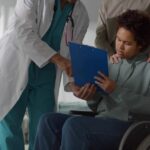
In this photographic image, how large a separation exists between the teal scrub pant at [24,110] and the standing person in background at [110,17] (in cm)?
38

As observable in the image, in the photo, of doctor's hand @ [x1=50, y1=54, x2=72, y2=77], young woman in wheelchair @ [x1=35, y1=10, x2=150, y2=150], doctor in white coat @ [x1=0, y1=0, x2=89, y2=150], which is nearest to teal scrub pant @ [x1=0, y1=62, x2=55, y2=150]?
doctor in white coat @ [x1=0, y1=0, x2=89, y2=150]

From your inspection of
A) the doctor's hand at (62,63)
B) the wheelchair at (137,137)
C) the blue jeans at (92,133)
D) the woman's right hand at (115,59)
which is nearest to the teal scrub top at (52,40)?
the doctor's hand at (62,63)

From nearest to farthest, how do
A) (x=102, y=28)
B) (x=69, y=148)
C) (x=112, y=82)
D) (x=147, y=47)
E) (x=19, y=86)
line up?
1. (x=69, y=148)
2. (x=112, y=82)
3. (x=147, y=47)
4. (x=19, y=86)
5. (x=102, y=28)

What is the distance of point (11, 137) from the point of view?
7.16ft

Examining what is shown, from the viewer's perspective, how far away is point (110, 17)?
2.33 meters

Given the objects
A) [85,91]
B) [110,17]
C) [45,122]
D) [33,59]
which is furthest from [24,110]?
[110,17]

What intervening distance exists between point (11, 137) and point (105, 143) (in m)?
0.74

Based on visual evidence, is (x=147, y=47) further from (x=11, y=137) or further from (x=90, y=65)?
(x=11, y=137)

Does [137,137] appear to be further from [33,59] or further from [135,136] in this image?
[33,59]

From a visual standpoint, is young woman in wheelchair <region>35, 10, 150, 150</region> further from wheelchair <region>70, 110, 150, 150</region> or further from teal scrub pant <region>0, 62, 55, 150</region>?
teal scrub pant <region>0, 62, 55, 150</region>

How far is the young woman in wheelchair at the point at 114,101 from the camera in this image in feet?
5.40

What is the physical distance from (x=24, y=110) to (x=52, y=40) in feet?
1.47

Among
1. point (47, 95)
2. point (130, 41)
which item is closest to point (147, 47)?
point (130, 41)

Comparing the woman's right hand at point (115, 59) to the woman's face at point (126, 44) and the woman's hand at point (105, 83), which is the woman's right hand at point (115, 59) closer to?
the woman's face at point (126, 44)
